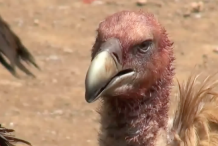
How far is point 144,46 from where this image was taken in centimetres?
398

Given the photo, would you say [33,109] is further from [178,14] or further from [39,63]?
[178,14]

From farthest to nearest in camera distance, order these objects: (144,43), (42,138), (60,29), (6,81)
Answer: (60,29) → (6,81) → (42,138) → (144,43)

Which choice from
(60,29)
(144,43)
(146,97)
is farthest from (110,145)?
(60,29)

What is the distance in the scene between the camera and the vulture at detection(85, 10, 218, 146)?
154 inches

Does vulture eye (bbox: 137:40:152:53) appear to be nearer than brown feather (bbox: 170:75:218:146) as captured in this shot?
Yes

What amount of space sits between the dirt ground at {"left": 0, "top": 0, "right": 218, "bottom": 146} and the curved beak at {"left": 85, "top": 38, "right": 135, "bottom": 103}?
229 cm

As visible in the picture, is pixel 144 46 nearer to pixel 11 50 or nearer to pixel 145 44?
pixel 145 44

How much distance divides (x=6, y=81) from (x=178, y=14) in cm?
224

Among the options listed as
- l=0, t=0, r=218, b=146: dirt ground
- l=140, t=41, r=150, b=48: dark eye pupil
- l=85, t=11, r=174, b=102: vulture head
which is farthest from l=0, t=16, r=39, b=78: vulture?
l=140, t=41, r=150, b=48: dark eye pupil

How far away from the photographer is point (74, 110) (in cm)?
689

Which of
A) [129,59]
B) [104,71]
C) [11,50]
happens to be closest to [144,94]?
[129,59]

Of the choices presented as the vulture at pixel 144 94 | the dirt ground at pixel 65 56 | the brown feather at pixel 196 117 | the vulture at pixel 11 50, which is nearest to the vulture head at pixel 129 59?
the vulture at pixel 144 94

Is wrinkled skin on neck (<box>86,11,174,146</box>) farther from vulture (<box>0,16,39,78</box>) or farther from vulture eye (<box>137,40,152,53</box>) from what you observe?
vulture (<box>0,16,39,78</box>)

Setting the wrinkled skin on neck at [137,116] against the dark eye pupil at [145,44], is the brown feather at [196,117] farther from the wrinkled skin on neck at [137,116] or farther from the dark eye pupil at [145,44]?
the dark eye pupil at [145,44]
